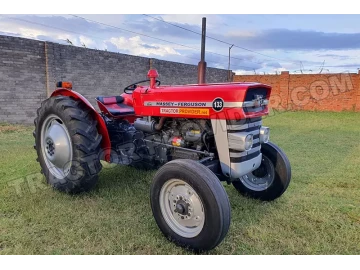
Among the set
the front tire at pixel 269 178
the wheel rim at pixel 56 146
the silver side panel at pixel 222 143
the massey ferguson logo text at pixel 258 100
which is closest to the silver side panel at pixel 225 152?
the silver side panel at pixel 222 143

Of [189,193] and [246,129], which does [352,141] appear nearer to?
[246,129]

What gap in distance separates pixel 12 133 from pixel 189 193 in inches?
253

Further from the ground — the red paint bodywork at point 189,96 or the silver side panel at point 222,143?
the red paint bodywork at point 189,96

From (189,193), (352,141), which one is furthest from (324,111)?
(189,193)

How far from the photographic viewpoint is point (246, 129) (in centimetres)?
264

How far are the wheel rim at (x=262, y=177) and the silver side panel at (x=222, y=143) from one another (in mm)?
780

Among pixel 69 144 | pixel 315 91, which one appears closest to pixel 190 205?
pixel 69 144

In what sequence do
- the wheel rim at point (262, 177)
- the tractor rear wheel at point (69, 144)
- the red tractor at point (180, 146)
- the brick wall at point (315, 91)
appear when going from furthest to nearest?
the brick wall at point (315, 91) < the wheel rim at point (262, 177) < the tractor rear wheel at point (69, 144) < the red tractor at point (180, 146)

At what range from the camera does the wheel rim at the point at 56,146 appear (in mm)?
3275

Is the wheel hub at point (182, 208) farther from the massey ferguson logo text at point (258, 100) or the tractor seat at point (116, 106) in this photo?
the tractor seat at point (116, 106)

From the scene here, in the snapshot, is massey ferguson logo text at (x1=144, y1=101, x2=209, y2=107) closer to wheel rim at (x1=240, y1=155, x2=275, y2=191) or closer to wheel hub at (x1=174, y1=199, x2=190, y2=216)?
wheel hub at (x1=174, y1=199, x2=190, y2=216)

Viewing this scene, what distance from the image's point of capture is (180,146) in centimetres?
293

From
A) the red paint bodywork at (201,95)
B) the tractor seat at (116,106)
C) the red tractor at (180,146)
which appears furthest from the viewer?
the tractor seat at (116,106)

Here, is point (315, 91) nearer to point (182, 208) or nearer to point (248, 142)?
point (248, 142)
